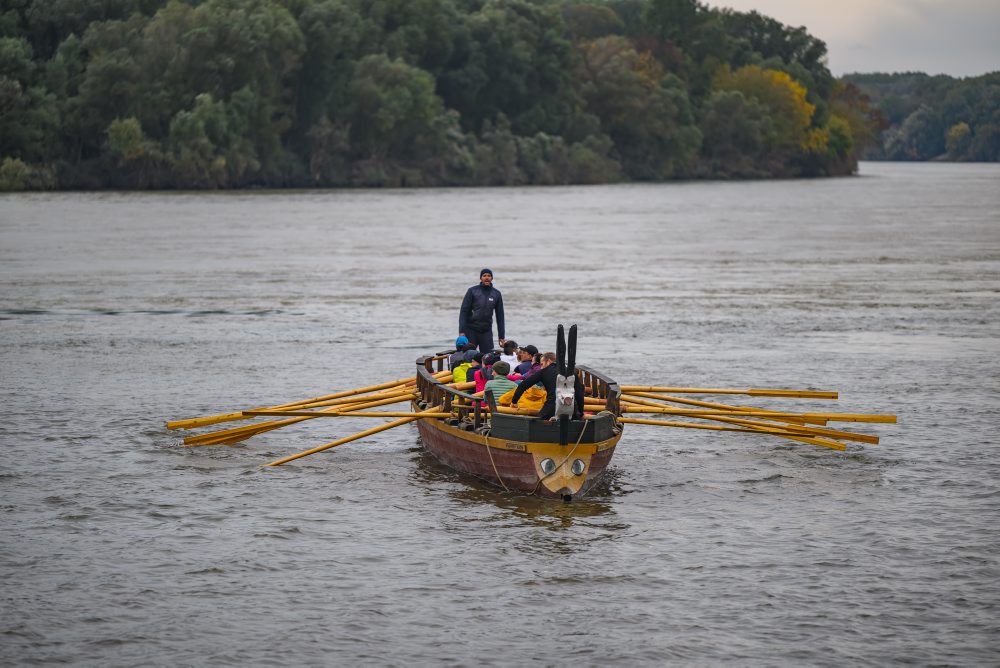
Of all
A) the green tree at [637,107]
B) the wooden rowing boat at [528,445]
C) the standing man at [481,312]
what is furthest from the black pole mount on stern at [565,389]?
the green tree at [637,107]

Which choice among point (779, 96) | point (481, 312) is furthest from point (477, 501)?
point (779, 96)

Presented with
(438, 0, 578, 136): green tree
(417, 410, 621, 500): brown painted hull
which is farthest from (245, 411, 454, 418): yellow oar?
(438, 0, 578, 136): green tree

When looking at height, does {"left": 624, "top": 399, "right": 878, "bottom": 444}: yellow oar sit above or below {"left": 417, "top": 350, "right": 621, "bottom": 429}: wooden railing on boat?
below

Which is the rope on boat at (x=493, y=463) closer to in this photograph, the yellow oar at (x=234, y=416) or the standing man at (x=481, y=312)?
the yellow oar at (x=234, y=416)

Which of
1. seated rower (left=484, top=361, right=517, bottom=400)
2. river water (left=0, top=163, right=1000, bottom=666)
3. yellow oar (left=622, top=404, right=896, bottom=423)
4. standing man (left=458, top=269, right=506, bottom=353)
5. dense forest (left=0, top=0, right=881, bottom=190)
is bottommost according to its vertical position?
river water (left=0, top=163, right=1000, bottom=666)

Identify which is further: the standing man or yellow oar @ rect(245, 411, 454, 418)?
the standing man

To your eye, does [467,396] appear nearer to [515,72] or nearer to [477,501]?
[477,501]

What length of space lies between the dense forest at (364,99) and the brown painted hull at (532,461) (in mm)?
78182

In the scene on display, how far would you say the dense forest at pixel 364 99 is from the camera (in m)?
95.2

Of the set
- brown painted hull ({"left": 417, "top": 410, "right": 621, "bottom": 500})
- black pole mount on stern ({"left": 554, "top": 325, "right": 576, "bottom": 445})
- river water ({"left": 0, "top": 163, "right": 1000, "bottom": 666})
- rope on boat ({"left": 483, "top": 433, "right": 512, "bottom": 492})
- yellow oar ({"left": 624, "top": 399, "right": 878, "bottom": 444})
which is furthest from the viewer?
yellow oar ({"left": 624, "top": 399, "right": 878, "bottom": 444})

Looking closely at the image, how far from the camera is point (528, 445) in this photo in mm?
17406

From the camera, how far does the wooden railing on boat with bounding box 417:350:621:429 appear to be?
61.9 feet

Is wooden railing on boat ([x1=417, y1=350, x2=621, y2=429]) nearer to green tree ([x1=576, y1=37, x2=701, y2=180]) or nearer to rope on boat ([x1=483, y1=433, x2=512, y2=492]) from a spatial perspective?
rope on boat ([x1=483, y1=433, x2=512, y2=492])

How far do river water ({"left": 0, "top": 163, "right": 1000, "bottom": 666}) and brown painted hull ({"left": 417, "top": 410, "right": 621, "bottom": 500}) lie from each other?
0.28 metres
